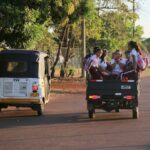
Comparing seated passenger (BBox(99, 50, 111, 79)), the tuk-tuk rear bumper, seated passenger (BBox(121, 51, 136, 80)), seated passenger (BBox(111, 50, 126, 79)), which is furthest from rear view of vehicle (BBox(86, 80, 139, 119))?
the tuk-tuk rear bumper

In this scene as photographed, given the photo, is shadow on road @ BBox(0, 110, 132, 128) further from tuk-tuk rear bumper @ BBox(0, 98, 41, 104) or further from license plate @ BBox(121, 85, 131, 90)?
license plate @ BBox(121, 85, 131, 90)

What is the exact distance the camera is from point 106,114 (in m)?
19.2

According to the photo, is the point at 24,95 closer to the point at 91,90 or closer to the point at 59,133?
the point at 91,90

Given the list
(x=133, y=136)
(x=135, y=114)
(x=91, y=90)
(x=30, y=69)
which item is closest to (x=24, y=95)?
(x=30, y=69)

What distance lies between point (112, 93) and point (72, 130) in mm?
2975

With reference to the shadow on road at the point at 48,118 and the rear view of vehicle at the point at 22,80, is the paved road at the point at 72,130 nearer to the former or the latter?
the shadow on road at the point at 48,118

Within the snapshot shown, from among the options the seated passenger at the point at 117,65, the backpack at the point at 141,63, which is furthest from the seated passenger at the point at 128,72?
the backpack at the point at 141,63

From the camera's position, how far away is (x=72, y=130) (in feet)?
49.0

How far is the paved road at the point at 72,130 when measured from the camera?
12359 mm

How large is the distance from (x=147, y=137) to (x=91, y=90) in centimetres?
425

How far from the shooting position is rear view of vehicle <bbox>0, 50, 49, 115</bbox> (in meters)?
18.5

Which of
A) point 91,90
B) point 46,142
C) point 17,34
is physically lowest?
point 46,142

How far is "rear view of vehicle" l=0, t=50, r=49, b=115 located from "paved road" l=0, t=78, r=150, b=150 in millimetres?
500

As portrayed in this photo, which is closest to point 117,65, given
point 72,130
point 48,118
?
point 48,118
